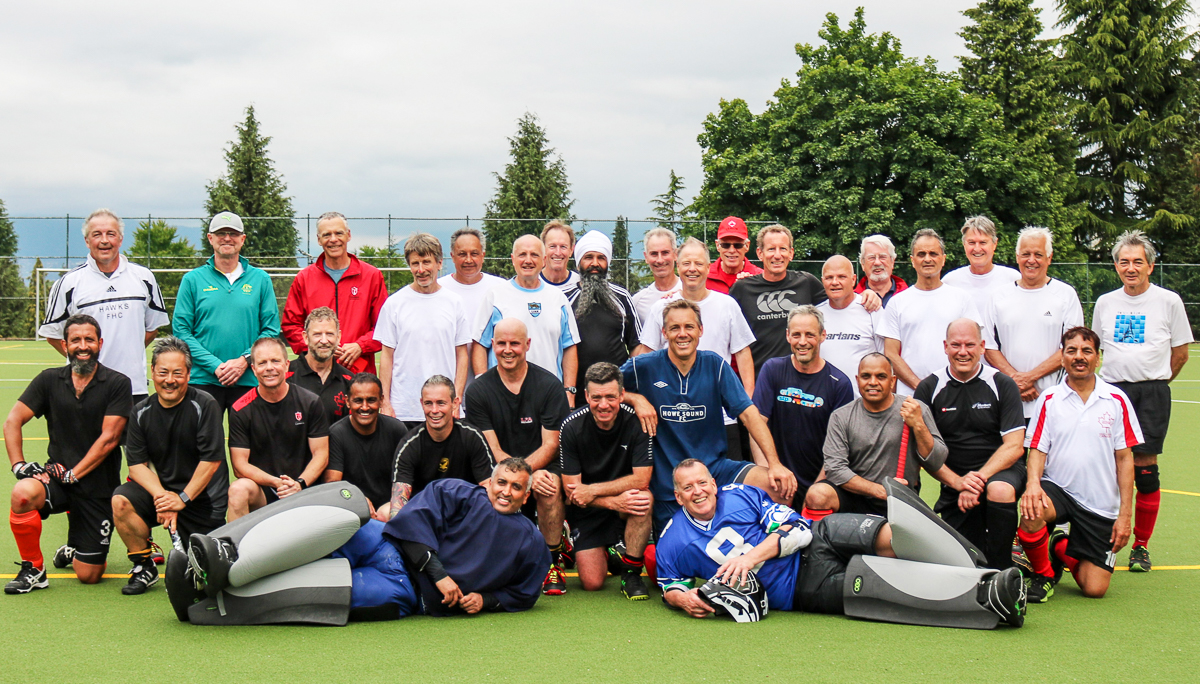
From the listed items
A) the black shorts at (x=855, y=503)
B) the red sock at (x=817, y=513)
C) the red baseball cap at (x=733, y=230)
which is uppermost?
the red baseball cap at (x=733, y=230)

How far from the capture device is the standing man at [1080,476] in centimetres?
507

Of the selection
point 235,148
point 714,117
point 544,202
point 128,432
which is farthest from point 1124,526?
point 235,148

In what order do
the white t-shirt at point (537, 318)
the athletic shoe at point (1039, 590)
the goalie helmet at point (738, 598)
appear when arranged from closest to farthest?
the goalie helmet at point (738, 598), the athletic shoe at point (1039, 590), the white t-shirt at point (537, 318)

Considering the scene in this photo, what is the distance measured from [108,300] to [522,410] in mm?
2805

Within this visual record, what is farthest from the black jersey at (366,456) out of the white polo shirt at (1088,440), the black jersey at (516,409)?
the white polo shirt at (1088,440)

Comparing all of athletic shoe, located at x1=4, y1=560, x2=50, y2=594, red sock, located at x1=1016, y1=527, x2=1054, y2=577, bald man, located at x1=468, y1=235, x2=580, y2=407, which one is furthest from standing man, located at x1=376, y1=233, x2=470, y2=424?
red sock, located at x1=1016, y1=527, x2=1054, y2=577

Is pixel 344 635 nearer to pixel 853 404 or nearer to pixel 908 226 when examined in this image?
pixel 853 404

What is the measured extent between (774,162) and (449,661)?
94.2 feet

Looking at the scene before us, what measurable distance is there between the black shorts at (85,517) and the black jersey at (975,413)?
187 inches

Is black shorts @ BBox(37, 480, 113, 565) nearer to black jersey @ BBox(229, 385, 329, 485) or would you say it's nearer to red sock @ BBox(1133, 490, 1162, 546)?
black jersey @ BBox(229, 385, 329, 485)

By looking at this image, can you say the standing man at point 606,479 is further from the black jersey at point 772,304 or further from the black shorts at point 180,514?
the black shorts at point 180,514

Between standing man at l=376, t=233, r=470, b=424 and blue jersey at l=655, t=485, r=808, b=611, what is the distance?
2.05 metres

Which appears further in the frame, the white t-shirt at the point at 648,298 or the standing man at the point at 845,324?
Result: the white t-shirt at the point at 648,298

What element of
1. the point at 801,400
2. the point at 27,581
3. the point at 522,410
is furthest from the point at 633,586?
the point at 27,581
